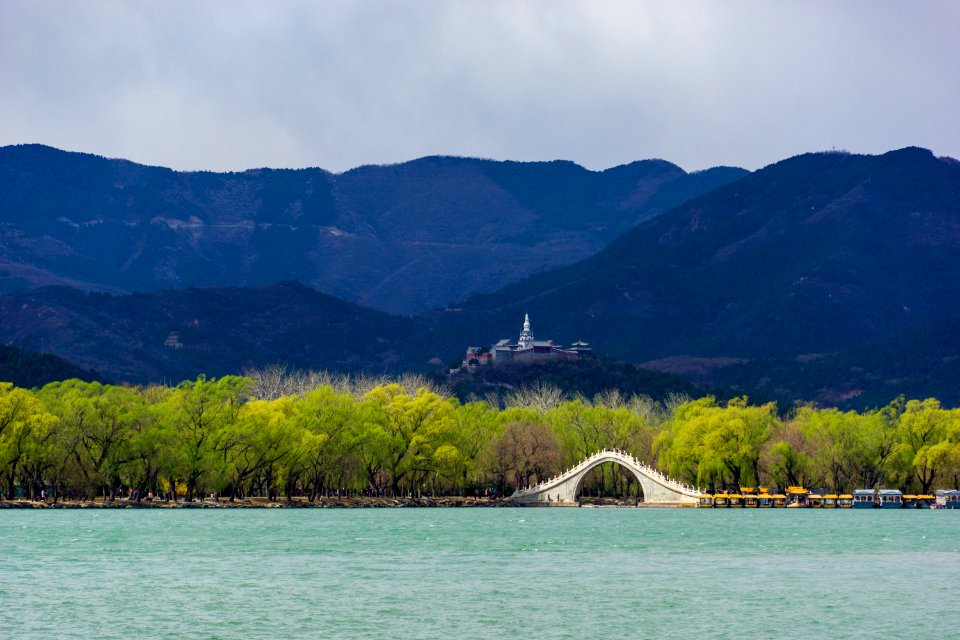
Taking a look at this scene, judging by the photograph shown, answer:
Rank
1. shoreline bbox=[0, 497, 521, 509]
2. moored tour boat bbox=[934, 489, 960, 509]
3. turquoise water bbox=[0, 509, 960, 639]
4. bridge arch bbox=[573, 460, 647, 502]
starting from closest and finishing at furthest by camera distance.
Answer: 1. turquoise water bbox=[0, 509, 960, 639]
2. shoreline bbox=[0, 497, 521, 509]
3. bridge arch bbox=[573, 460, 647, 502]
4. moored tour boat bbox=[934, 489, 960, 509]

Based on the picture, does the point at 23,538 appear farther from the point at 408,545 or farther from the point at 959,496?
the point at 959,496

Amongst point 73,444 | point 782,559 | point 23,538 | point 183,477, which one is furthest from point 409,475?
point 782,559

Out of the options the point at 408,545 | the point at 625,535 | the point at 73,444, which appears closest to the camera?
the point at 408,545

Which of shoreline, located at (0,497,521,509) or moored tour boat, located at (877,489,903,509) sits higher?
moored tour boat, located at (877,489,903,509)

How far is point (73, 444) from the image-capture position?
12375cm

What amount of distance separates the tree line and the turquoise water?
14003 millimetres

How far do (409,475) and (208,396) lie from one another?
100ft

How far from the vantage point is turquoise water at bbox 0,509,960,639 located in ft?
182

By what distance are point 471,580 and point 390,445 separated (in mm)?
70456

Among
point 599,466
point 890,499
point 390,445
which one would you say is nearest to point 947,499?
point 890,499

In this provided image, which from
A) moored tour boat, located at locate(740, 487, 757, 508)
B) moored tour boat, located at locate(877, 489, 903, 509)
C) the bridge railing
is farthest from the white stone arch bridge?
moored tour boat, located at locate(877, 489, 903, 509)

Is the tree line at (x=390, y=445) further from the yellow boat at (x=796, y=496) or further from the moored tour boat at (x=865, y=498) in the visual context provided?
the moored tour boat at (x=865, y=498)

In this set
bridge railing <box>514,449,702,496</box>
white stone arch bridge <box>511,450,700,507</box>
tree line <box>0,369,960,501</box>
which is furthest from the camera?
white stone arch bridge <box>511,450,700,507</box>

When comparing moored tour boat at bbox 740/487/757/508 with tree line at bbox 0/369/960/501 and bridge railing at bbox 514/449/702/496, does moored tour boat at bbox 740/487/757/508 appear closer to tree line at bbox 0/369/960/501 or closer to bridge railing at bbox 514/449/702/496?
tree line at bbox 0/369/960/501
